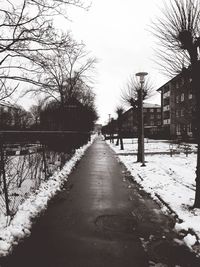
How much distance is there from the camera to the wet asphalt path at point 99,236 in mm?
4273


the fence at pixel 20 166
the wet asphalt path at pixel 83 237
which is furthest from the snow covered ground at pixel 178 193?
the fence at pixel 20 166

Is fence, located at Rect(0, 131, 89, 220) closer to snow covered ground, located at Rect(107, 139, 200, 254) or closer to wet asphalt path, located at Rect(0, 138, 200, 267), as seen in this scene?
wet asphalt path, located at Rect(0, 138, 200, 267)

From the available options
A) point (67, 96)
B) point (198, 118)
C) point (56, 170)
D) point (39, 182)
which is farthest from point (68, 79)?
point (198, 118)

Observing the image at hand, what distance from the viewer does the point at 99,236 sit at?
17.3ft

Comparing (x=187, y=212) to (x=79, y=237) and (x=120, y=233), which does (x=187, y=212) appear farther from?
Answer: (x=79, y=237)

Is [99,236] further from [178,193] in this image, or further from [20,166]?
[178,193]

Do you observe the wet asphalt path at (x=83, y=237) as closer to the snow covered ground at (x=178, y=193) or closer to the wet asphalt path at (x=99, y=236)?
the wet asphalt path at (x=99, y=236)

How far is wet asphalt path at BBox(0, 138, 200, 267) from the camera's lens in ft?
14.0

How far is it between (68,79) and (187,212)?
29988mm

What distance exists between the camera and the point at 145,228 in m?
5.79

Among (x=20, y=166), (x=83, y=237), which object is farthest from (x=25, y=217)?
(x=20, y=166)

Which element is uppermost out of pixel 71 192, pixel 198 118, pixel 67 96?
pixel 67 96

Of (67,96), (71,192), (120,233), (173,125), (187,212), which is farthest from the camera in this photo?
(173,125)

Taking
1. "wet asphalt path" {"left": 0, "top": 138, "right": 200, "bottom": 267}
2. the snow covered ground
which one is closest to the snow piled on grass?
"wet asphalt path" {"left": 0, "top": 138, "right": 200, "bottom": 267}
